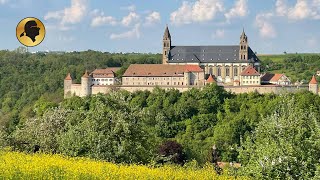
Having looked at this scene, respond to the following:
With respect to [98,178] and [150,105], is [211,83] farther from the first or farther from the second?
[98,178]

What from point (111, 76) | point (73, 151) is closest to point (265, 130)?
point (73, 151)

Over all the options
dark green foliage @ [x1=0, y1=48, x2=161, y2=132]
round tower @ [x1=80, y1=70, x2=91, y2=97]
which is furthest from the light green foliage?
dark green foliage @ [x1=0, y1=48, x2=161, y2=132]

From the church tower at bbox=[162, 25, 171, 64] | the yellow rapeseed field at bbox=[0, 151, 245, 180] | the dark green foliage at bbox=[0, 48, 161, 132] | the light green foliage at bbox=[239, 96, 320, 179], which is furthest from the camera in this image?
the dark green foliage at bbox=[0, 48, 161, 132]

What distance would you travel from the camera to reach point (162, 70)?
8531 centimetres

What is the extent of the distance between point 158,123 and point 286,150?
57471mm

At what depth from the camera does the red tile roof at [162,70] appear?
84250 millimetres

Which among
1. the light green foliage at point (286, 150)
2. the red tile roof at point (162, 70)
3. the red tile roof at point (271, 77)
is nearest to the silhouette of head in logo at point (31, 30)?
the light green foliage at point (286, 150)

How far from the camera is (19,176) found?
13.5 meters

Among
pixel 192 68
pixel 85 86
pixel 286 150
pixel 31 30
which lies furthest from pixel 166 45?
pixel 31 30

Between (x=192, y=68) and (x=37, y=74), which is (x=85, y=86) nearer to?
(x=192, y=68)

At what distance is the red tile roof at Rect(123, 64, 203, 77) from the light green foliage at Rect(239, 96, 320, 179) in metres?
70.6

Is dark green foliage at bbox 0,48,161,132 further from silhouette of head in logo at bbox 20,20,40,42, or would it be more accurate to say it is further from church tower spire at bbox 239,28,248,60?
silhouette of head in logo at bbox 20,20,40,42

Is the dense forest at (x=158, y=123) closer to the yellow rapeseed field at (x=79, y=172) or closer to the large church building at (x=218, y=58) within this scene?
the yellow rapeseed field at (x=79, y=172)

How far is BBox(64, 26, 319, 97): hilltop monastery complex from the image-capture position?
263ft
